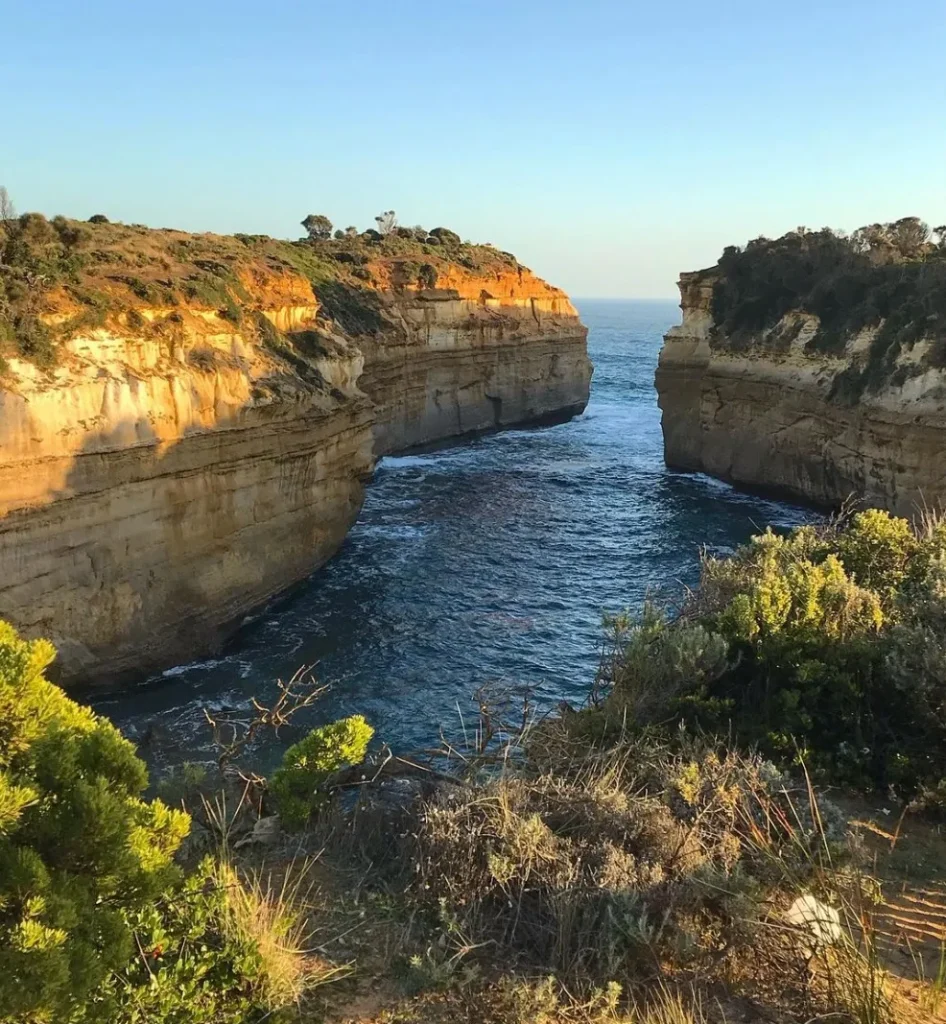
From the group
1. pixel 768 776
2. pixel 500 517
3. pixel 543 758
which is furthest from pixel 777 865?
pixel 500 517

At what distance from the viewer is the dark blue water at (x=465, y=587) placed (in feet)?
57.5

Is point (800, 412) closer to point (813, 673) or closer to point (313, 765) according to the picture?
point (813, 673)

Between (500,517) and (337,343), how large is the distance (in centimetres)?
956

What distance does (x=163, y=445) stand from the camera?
18.8 m

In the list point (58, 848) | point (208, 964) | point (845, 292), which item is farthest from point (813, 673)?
point (845, 292)

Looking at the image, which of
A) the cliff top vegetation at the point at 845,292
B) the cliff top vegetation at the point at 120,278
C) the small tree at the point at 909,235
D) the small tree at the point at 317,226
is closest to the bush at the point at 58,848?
the cliff top vegetation at the point at 120,278

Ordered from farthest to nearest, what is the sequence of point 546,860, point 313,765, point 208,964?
point 313,765
point 546,860
point 208,964

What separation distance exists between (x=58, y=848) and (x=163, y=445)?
15.6 m

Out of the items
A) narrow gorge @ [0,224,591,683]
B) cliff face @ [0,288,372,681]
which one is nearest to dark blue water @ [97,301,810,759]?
cliff face @ [0,288,372,681]

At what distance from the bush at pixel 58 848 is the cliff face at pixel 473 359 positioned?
33176mm

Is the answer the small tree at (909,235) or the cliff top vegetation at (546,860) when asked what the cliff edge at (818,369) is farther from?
the cliff top vegetation at (546,860)

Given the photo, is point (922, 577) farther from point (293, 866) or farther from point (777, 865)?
point (293, 866)

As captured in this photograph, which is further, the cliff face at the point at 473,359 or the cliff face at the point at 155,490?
the cliff face at the point at 473,359

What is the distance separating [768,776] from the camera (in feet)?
23.9
